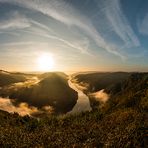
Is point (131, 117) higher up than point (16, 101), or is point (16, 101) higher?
point (131, 117)

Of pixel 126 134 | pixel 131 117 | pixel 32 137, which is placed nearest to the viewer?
pixel 126 134

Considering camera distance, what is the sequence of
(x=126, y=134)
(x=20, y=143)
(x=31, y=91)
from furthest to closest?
1. (x=31, y=91)
2. (x=20, y=143)
3. (x=126, y=134)

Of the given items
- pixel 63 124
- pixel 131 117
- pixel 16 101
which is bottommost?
pixel 16 101

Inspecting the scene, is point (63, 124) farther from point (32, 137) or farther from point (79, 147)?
point (79, 147)

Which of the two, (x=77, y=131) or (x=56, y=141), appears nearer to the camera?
(x=56, y=141)

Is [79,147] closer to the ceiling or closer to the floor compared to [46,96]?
closer to the ceiling

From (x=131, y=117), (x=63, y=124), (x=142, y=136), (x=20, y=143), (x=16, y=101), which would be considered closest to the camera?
(x=142, y=136)

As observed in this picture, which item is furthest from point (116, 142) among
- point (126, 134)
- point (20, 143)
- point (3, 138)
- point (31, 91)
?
point (31, 91)

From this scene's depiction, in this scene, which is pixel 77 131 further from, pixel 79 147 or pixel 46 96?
pixel 46 96

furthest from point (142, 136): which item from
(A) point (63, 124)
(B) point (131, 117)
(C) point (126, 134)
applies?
(A) point (63, 124)

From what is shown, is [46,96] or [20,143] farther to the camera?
[46,96]
